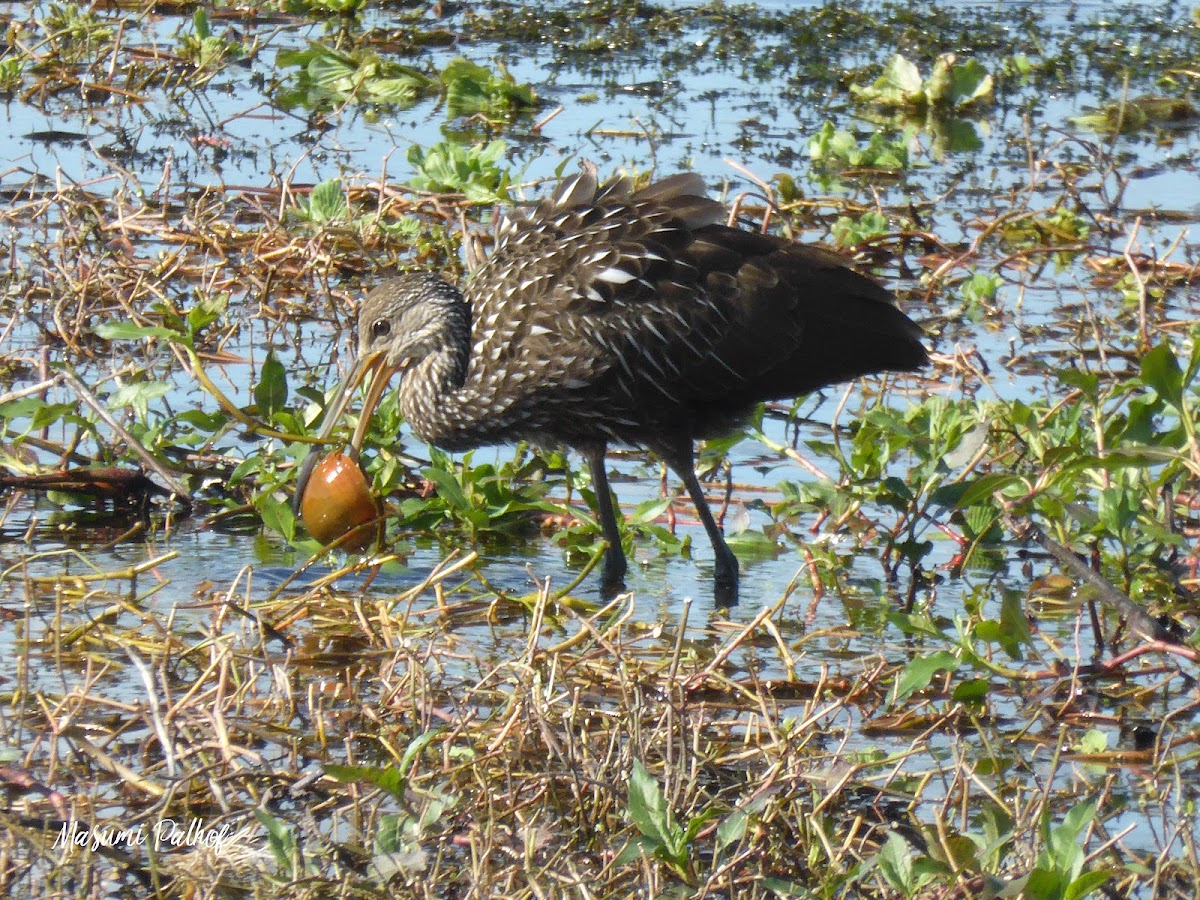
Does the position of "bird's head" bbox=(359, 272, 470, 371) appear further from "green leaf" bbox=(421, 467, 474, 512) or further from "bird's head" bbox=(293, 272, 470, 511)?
"green leaf" bbox=(421, 467, 474, 512)

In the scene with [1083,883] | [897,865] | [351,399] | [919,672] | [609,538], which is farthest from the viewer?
[351,399]

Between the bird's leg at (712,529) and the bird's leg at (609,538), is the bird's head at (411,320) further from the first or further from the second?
the bird's leg at (712,529)

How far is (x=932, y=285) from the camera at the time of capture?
8.19 metres

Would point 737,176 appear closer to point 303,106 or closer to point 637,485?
point 303,106

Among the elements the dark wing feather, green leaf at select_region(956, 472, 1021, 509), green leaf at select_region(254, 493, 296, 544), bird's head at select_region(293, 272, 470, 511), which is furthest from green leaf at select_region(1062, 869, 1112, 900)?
bird's head at select_region(293, 272, 470, 511)

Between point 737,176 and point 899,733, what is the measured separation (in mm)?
5712

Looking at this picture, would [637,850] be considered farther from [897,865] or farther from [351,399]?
[351,399]

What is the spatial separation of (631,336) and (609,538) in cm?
62

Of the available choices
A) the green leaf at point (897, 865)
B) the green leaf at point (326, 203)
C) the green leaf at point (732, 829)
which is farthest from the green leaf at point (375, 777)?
the green leaf at point (326, 203)

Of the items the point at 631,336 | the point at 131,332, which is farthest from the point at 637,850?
the point at 131,332

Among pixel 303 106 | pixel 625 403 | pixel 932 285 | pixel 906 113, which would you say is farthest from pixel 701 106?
pixel 625 403

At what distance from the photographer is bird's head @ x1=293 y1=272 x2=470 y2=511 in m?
6.05

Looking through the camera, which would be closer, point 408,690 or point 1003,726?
point 408,690

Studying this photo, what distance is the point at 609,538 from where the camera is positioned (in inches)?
226
